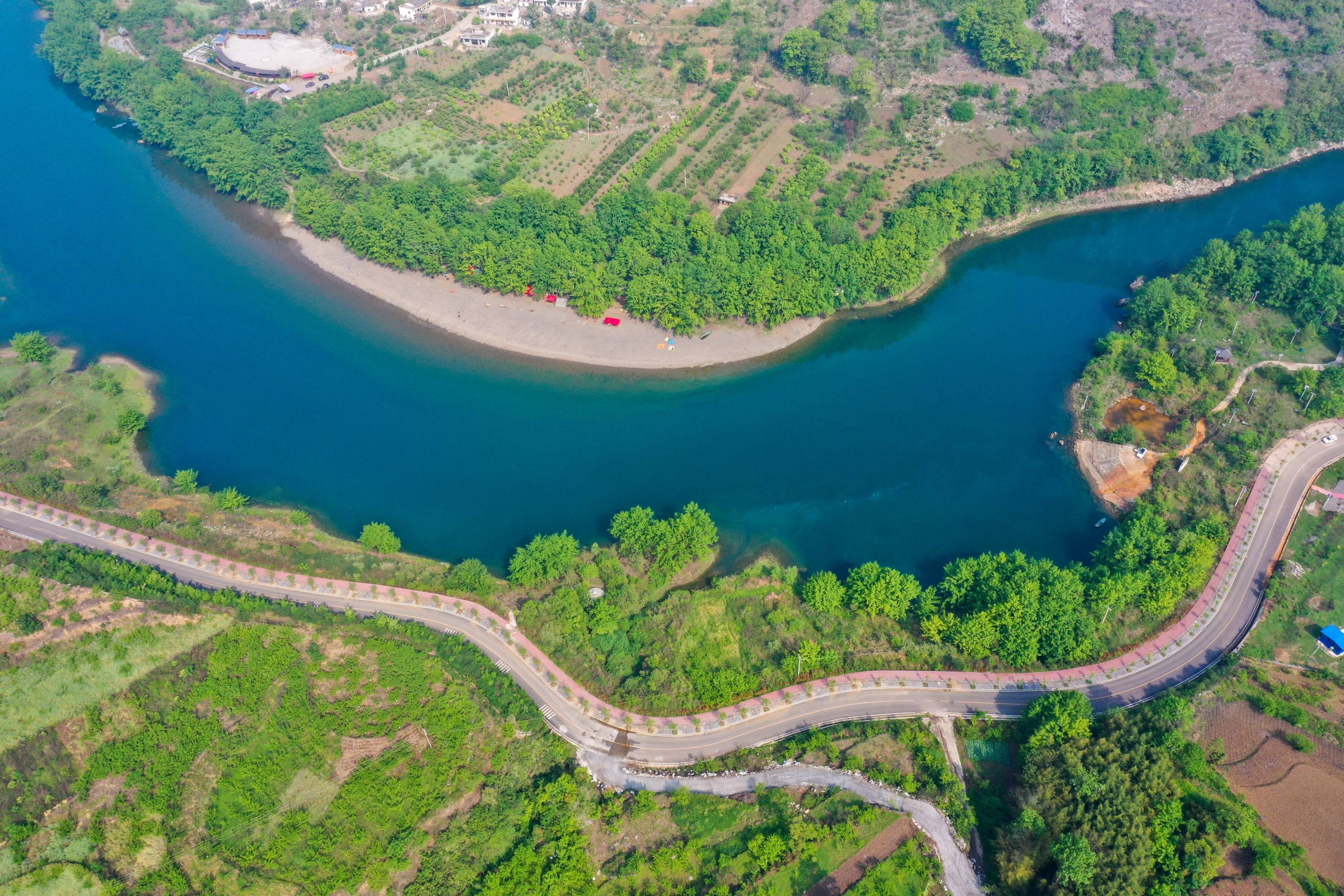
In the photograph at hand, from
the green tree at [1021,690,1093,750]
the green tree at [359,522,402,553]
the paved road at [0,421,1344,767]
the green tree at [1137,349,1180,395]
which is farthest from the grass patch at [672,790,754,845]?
the green tree at [1137,349,1180,395]

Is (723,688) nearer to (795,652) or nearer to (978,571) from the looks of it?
(795,652)

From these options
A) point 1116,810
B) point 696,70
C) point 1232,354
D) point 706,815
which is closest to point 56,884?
point 706,815

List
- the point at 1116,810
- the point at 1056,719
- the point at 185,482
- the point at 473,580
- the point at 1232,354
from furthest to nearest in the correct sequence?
the point at 1232,354
the point at 185,482
the point at 473,580
the point at 1056,719
the point at 1116,810

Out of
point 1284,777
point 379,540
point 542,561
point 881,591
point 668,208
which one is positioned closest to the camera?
point 1284,777

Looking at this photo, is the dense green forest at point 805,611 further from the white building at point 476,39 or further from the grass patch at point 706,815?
the white building at point 476,39

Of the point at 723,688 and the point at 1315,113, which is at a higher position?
the point at 1315,113

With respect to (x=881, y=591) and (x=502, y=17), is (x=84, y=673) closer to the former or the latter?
(x=881, y=591)

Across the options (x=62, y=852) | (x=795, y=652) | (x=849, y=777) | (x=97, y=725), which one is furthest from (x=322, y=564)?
(x=849, y=777)
